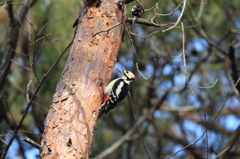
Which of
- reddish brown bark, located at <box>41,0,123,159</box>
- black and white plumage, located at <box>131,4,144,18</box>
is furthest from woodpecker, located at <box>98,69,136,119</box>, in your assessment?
black and white plumage, located at <box>131,4,144,18</box>

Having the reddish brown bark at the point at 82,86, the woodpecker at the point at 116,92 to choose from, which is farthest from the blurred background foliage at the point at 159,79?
the reddish brown bark at the point at 82,86

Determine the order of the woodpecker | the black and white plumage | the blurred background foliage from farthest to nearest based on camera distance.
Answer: the blurred background foliage
the woodpecker
the black and white plumage

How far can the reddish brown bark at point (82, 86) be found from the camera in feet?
8.13

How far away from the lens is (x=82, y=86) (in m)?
2.74

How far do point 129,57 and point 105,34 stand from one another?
8.64 feet

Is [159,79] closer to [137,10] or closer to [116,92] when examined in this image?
[116,92]

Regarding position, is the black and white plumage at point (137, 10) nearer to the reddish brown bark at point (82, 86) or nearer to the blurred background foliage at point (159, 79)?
the reddish brown bark at point (82, 86)

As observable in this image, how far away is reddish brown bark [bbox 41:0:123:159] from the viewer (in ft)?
8.13

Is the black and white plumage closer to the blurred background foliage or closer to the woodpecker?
the woodpecker

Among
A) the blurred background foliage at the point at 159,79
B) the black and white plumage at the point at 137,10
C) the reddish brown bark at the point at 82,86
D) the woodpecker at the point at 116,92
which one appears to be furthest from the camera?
the blurred background foliage at the point at 159,79

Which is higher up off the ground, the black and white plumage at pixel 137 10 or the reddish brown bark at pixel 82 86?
the black and white plumage at pixel 137 10

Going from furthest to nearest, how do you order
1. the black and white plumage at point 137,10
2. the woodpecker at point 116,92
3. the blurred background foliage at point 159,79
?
1. the blurred background foliage at point 159,79
2. the woodpecker at point 116,92
3. the black and white plumage at point 137,10

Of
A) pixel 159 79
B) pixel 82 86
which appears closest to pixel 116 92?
pixel 82 86

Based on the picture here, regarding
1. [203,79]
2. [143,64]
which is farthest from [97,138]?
[203,79]
